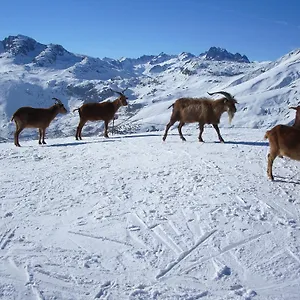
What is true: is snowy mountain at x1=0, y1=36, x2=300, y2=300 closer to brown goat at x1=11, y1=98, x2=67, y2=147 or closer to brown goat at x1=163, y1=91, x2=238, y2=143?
brown goat at x1=163, y1=91, x2=238, y2=143

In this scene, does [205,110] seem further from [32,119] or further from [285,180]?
[32,119]

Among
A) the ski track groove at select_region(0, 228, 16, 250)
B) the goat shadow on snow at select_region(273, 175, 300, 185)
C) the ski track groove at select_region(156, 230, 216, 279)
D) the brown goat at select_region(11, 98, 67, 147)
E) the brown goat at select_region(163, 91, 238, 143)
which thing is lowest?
the ski track groove at select_region(0, 228, 16, 250)

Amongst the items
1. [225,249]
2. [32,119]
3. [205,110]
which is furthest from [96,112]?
[225,249]

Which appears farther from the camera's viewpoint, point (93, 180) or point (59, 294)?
point (93, 180)

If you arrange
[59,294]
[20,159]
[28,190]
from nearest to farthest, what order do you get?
[59,294] < [28,190] < [20,159]

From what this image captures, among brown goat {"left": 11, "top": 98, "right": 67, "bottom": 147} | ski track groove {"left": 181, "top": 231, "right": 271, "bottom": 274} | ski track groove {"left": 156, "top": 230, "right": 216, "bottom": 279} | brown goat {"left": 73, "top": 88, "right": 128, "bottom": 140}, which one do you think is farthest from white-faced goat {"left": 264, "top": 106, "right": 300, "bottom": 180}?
brown goat {"left": 11, "top": 98, "right": 67, "bottom": 147}

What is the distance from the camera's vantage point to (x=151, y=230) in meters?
6.61

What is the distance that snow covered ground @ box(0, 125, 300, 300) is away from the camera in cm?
509

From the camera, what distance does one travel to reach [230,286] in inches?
200

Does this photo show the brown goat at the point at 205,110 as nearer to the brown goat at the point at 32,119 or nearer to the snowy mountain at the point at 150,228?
the snowy mountain at the point at 150,228

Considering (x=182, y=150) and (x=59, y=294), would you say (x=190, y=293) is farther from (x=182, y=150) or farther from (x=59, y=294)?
(x=182, y=150)

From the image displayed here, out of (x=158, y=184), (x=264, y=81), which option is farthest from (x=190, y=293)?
(x=264, y=81)

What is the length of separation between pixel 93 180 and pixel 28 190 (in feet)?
5.56

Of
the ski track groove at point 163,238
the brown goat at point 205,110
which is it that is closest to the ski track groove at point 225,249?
the ski track groove at point 163,238
